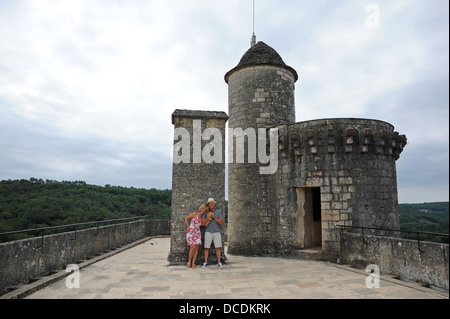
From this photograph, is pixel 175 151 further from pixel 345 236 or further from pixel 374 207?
pixel 374 207

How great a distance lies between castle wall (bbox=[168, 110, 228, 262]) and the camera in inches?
278

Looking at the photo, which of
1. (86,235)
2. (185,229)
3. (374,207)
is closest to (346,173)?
(374,207)

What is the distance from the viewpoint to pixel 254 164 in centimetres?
925

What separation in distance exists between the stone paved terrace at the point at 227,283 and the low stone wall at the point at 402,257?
22cm

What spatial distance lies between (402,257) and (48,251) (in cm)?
690

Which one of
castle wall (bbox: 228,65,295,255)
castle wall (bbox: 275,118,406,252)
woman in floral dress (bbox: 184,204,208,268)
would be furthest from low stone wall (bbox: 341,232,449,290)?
woman in floral dress (bbox: 184,204,208,268)

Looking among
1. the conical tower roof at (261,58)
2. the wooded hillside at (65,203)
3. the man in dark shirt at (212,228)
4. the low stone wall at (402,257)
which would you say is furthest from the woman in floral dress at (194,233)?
the wooded hillside at (65,203)

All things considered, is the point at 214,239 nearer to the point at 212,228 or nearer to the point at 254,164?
the point at 212,228

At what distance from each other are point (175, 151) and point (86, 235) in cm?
322

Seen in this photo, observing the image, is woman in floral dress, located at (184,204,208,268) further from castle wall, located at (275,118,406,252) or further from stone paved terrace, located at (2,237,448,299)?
castle wall, located at (275,118,406,252)

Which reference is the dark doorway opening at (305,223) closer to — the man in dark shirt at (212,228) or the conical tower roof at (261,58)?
the man in dark shirt at (212,228)

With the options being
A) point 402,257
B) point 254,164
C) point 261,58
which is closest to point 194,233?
point 254,164

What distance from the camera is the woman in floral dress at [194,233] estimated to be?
6.59 meters

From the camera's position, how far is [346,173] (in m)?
7.70
